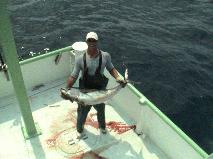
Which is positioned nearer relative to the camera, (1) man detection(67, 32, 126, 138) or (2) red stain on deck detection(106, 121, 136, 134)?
(1) man detection(67, 32, 126, 138)

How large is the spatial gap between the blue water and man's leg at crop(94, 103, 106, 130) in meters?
4.13

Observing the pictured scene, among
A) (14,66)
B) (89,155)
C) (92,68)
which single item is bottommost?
(89,155)

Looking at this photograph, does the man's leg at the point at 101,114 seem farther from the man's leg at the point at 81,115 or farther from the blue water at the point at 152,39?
the blue water at the point at 152,39

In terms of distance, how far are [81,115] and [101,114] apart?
55 cm

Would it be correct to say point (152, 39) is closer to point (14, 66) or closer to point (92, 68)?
point (92, 68)

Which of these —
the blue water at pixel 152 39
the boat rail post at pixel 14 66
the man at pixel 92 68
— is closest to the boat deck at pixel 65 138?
the boat rail post at pixel 14 66

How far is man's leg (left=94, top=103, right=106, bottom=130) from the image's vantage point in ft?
28.4

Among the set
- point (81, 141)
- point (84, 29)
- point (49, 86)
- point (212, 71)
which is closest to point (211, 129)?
point (212, 71)

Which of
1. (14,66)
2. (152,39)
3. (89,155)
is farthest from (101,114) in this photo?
(152,39)

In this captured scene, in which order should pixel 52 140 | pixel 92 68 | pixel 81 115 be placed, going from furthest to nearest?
1. pixel 52 140
2. pixel 81 115
3. pixel 92 68

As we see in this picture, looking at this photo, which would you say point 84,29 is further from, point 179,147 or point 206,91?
point 179,147

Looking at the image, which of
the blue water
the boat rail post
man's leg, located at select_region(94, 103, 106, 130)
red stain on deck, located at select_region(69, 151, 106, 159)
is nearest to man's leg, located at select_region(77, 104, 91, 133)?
man's leg, located at select_region(94, 103, 106, 130)

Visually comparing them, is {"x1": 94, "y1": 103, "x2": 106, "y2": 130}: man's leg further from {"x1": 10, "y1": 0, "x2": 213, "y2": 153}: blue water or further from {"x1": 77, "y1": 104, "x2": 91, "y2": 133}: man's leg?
{"x1": 10, "y1": 0, "x2": 213, "y2": 153}: blue water

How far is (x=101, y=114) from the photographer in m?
8.88
